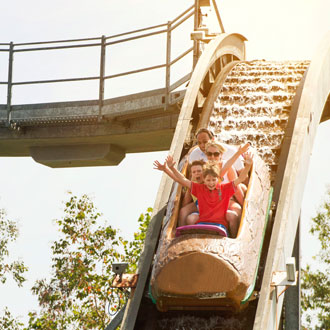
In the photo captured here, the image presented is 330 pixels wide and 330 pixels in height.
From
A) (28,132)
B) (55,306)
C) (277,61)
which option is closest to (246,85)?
(277,61)

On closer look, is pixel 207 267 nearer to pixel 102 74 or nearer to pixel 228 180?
pixel 228 180

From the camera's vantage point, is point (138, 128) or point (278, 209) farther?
point (138, 128)

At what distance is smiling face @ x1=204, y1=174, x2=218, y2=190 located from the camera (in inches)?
384

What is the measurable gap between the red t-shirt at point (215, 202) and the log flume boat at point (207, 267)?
0.22 m

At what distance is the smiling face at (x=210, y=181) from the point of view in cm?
975

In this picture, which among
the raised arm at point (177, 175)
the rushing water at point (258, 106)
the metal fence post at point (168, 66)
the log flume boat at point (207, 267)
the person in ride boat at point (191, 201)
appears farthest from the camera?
the metal fence post at point (168, 66)

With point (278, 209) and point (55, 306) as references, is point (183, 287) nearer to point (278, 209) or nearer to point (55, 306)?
point (278, 209)

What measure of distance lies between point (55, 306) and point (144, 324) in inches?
380

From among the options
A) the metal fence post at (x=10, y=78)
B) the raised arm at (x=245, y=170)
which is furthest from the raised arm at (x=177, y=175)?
the metal fence post at (x=10, y=78)

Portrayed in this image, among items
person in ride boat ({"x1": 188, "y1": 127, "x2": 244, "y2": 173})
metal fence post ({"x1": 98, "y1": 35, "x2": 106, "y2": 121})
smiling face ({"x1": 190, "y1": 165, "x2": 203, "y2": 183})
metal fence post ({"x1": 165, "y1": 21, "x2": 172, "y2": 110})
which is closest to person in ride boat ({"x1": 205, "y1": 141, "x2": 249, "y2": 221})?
smiling face ({"x1": 190, "y1": 165, "x2": 203, "y2": 183})

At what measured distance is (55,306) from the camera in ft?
64.3

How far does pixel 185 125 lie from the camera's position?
491 inches

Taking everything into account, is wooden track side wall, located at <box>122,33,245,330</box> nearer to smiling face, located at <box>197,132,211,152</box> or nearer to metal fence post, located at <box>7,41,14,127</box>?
smiling face, located at <box>197,132,211,152</box>

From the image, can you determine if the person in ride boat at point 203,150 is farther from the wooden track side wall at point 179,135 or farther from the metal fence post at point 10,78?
the metal fence post at point 10,78
